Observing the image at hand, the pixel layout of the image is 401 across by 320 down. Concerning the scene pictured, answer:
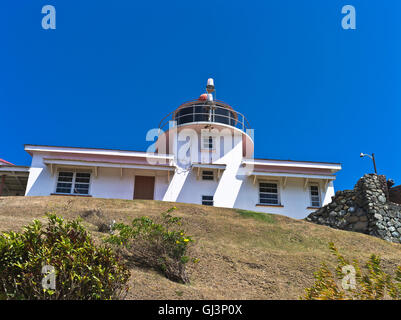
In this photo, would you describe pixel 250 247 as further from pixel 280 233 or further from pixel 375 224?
pixel 375 224

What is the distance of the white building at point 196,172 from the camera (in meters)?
19.8

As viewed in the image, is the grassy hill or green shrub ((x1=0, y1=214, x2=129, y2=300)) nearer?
green shrub ((x1=0, y1=214, x2=129, y2=300))

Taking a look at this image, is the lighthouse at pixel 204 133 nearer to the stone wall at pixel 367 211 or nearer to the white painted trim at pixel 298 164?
the white painted trim at pixel 298 164

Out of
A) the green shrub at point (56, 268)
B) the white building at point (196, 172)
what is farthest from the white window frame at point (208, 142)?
the green shrub at point (56, 268)

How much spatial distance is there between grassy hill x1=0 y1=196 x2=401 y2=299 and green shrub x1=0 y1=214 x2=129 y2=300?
4.96 feet

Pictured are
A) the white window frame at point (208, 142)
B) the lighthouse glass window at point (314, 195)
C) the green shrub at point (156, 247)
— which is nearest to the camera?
the green shrub at point (156, 247)

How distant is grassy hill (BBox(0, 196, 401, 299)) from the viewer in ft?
24.5

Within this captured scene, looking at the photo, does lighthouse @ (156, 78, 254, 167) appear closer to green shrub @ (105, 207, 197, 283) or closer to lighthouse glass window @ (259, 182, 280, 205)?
lighthouse glass window @ (259, 182, 280, 205)

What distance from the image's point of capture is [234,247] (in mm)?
10398

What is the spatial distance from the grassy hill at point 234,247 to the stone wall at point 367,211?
1.55 meters

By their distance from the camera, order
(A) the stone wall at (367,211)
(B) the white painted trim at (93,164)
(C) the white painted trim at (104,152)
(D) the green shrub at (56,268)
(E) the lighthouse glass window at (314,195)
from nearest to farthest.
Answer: (D) the green shrub at (56,268)
(A) the stone wall at (367,211)
(B) the white painted trim at (93,164)
(C) the white painted trim at (104,152)
(E) the lighthouse glass window at (314,195)

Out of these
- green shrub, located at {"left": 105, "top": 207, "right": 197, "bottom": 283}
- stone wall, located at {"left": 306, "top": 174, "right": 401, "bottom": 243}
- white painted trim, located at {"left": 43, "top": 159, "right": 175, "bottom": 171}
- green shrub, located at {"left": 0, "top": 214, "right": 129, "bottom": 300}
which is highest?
white painted trim, located at {"left": 43, "top": 159, "right": 175, "bottom": 171}

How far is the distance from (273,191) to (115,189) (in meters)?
10.2

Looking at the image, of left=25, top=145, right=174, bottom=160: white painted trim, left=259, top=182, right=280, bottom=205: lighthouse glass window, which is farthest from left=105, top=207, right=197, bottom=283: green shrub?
left=259, top=182, right=280, bottom=205: lighthouse glass window
